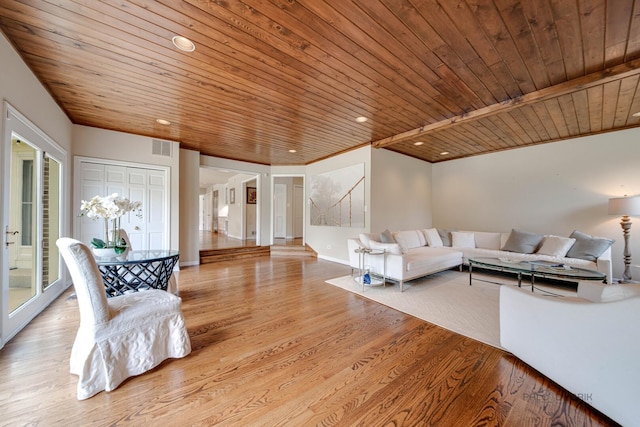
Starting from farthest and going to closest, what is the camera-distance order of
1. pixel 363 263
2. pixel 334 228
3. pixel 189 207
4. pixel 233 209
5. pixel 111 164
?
pixel 233 209 → pixel 334 228 → pixel 189 207 → pixel 111 164 → pixel 363 263

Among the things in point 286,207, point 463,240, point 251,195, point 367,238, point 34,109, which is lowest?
point 463,240

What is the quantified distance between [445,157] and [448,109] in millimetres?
3124

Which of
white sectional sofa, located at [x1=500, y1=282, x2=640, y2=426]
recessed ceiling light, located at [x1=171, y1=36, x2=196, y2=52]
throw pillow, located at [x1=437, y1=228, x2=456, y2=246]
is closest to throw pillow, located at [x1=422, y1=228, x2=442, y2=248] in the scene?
throw pillow, located at [x1=437, y1=228, x2=456, y2=246]

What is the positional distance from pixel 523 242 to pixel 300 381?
4880 mm

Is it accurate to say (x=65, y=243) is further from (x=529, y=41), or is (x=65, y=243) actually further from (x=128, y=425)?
(x=529, y=41)

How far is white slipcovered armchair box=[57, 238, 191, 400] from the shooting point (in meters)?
1.53

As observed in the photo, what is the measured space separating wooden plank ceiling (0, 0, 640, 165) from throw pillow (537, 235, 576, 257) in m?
1.94

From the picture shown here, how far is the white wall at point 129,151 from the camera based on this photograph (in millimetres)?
3990

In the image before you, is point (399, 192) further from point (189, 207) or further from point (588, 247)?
point (189, 207)

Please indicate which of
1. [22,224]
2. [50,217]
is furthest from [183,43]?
[50,217]

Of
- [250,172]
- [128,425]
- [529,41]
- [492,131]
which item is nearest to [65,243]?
[128,425]

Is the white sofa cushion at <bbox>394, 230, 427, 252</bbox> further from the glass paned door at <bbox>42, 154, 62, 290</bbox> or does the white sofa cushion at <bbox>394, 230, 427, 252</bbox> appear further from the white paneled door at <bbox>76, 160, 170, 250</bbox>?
the glass paned door at <bbox>42, 154, 62, 290</bbox>

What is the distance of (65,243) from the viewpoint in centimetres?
157

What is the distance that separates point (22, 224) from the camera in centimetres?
256
